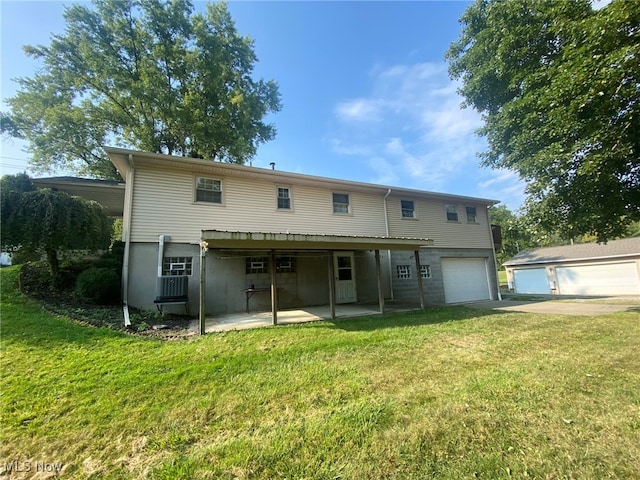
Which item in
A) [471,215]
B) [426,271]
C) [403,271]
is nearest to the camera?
[403,271]

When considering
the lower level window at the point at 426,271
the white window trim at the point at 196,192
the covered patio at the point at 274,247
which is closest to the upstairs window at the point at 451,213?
the lower level window at the point at 426,271

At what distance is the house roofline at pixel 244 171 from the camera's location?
7.94 m

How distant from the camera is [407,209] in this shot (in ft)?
40.0

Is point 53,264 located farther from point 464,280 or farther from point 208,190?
point 464,280

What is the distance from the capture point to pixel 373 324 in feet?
22.4

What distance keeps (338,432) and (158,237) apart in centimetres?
775

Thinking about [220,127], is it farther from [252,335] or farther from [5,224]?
[252,335]

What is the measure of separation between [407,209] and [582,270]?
1684 cm

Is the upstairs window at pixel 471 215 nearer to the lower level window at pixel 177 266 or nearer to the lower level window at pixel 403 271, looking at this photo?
the lower level window at pixel 403 271

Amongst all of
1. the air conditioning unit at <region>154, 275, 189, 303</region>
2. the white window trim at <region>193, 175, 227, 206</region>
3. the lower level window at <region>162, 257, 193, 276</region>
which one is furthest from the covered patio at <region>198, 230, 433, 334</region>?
the white window trim at <region>193, 175, 227, 206</region>

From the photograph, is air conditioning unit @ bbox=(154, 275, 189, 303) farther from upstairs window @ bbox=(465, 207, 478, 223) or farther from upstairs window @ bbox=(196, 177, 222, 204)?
upstairs window @ bbox=(465, 207, 478, 223)

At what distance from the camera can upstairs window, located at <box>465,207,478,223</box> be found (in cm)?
1350

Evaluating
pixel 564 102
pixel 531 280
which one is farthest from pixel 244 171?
pixel 531 280

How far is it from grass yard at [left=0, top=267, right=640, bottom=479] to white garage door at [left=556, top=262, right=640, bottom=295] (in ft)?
59.4
